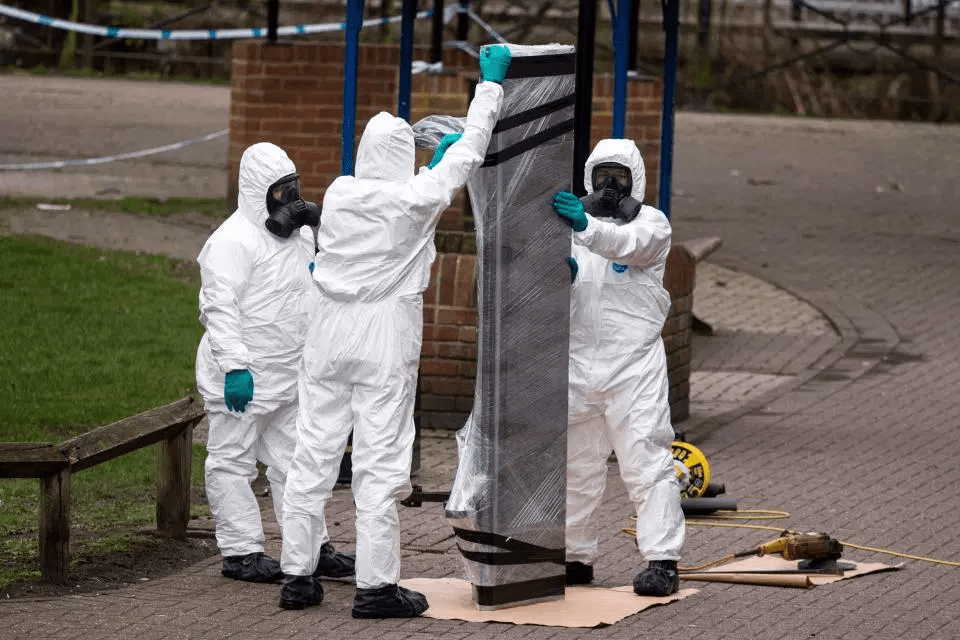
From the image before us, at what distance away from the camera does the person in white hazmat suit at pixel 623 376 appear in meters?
6.85

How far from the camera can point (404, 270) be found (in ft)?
21.5

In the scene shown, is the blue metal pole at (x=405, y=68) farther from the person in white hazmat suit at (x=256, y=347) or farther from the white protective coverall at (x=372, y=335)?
the white protective coverall at (x=372, y=335)

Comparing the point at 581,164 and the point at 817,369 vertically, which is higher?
the point at 581,164

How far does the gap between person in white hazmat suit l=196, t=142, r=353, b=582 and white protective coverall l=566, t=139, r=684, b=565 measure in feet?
3.39

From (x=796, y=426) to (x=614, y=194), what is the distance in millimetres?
3671

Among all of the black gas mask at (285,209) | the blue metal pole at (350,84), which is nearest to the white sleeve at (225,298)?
the black gas mask at (285,209)

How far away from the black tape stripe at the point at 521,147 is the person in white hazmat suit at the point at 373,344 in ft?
0.45

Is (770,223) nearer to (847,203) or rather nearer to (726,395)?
(847,203)

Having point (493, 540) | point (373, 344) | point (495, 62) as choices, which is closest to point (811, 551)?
point (493, 540)

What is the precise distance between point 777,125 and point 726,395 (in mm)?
12004

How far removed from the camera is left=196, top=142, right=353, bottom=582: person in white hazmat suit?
7.06 metres

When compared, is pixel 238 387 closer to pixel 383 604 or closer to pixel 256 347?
pixel 256 347

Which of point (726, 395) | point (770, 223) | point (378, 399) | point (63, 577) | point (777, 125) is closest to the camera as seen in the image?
point (378, 399)

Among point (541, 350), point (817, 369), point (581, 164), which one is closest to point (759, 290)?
point (817, 369)
